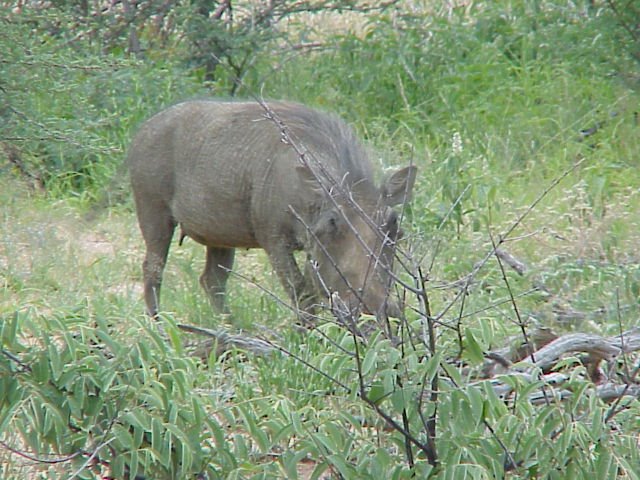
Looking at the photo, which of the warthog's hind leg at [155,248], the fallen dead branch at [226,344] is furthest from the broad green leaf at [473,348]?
the warthog's hind leg at [155,248]

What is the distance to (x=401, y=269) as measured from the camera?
5094 millimetres

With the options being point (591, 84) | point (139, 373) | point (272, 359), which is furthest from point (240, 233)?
point (591, 84)

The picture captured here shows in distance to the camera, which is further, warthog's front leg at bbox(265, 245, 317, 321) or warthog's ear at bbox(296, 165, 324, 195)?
warthog's front leg at bbox(265, 245, 317, 321)

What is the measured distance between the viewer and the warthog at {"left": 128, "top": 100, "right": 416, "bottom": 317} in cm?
480

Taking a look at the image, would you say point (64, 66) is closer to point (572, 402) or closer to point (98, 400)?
point (98, 400)

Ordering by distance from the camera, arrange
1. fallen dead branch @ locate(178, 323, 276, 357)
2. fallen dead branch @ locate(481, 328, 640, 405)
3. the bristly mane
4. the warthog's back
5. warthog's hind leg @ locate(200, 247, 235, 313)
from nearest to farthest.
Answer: fallen dead branch @ locate(481, 328, 640, 405), fallen dead branch @ locate(178, 323, 276, 357), the bristly mane, the warthog's back, warthog's hind leg @ locate(200, 247, 235, 313)

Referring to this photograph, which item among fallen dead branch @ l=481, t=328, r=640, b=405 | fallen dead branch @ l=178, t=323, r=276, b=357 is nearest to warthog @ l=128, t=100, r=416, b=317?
fallen dead branch @ l=178, t=323, r=276, b=357

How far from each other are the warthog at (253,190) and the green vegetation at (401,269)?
18 cm

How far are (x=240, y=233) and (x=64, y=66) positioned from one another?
1.69 m

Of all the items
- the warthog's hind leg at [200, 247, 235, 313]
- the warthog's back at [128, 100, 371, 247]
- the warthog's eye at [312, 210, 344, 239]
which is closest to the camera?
the warthog's eye at [312, 210, 344, 239]

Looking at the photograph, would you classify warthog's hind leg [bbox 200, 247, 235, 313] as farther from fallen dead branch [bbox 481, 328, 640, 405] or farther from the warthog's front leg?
fallen dead branch [bbox 481, 328, 640, 405]

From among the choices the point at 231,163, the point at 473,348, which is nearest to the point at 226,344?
the point at 231,163

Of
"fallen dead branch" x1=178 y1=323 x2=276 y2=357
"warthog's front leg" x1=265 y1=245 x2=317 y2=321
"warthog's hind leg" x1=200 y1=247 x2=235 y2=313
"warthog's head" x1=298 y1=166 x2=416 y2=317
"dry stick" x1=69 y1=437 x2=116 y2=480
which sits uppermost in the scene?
"dry stick" x1=69 y1=437 x2=116 y2=480

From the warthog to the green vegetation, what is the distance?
0.60 ft
